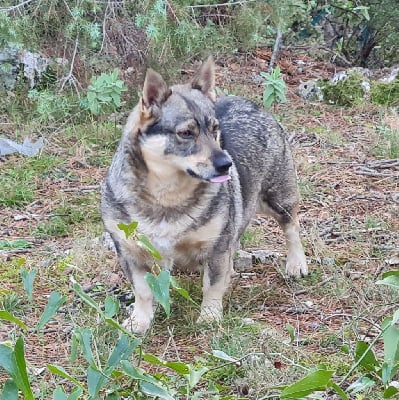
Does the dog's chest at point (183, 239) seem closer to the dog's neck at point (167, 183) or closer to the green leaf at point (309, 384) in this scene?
the dog's neck at point (167, 183)

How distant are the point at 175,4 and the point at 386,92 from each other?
3.12m

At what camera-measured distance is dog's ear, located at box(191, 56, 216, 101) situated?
4.55 meters

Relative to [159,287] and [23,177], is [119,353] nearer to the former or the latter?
[159,287]

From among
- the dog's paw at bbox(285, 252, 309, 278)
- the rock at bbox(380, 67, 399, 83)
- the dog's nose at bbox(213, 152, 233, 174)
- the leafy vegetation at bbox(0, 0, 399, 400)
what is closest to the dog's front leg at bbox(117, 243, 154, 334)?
the leafy vegetation at bbox(0, 0, 399, 400)

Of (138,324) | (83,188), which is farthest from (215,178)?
(83,188)

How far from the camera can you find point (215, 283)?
4.50m

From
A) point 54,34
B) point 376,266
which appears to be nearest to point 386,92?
point 54,34

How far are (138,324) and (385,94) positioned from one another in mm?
5592

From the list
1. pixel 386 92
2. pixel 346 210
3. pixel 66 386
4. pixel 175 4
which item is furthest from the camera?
pixel 386 92

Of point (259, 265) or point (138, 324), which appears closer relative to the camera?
point (138, 324)

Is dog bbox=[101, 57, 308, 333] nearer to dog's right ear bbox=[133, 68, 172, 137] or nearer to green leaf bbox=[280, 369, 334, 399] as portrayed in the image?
dog's right ear bbox=[133, 68, 172, 137]

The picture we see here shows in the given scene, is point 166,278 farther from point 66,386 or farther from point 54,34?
point 54,34

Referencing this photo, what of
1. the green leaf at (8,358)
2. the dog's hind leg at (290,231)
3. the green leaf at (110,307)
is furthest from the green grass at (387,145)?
the green leaf at (8,358)

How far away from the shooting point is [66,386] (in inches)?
145
